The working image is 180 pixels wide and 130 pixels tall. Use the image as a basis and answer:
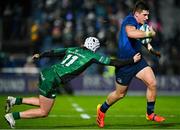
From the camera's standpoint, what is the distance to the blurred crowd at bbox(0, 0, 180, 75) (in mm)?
25703

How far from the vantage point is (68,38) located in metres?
25.6

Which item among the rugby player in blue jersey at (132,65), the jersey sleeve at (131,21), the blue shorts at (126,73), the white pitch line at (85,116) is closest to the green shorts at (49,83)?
the rugby player in blue jersey at (132,65)

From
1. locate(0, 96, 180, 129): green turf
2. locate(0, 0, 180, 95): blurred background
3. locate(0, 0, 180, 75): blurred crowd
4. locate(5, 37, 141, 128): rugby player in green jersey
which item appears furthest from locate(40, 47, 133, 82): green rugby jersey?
locate(0, 0, 180, 75): blurred crowd

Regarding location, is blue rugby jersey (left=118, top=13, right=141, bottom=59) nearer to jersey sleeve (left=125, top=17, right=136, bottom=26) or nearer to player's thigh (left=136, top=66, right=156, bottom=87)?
jersey sleeve (left=125, top=17, right=136, bottom=26)

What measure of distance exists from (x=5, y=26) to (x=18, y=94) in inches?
158

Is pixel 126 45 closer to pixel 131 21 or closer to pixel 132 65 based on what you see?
pixel 132 65

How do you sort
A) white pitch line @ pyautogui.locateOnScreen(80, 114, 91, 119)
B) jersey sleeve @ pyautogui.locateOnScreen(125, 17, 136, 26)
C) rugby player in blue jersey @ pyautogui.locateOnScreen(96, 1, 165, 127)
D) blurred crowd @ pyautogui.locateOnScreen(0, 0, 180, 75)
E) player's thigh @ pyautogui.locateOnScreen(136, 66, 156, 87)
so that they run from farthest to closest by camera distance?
1. blurred crowd @ pyautogui.locateOnScreen(0, 0, 180, 75)
2. white pitch line @ pyautogui.locateOnScreen(80, 114, 91, 119)
3. player's thigh @ pyautogui.locateOnScreen(136, 66, 156, 87)
4. rugby player in blue jersey @ pyautogui.locateOnScreen(96, 1, 165, 127)
5. jersey sleeve @ pyautogui.locateOnScreen(125, 17, 136, 26)

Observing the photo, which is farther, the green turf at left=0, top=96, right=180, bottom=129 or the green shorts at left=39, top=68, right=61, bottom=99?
the green turf at left=0, top=96, right=180, bottom=129

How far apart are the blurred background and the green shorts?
12.3 m

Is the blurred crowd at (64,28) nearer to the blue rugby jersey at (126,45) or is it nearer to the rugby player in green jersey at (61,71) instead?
the blue rugby jersey at (126,45)

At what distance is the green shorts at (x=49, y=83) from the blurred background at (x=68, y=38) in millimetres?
12327

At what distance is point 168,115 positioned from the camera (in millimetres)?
15094

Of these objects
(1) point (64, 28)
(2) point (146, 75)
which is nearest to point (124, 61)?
(2) point (146, 75)

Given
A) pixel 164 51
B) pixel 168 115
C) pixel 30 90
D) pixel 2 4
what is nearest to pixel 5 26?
pixel 2 4
